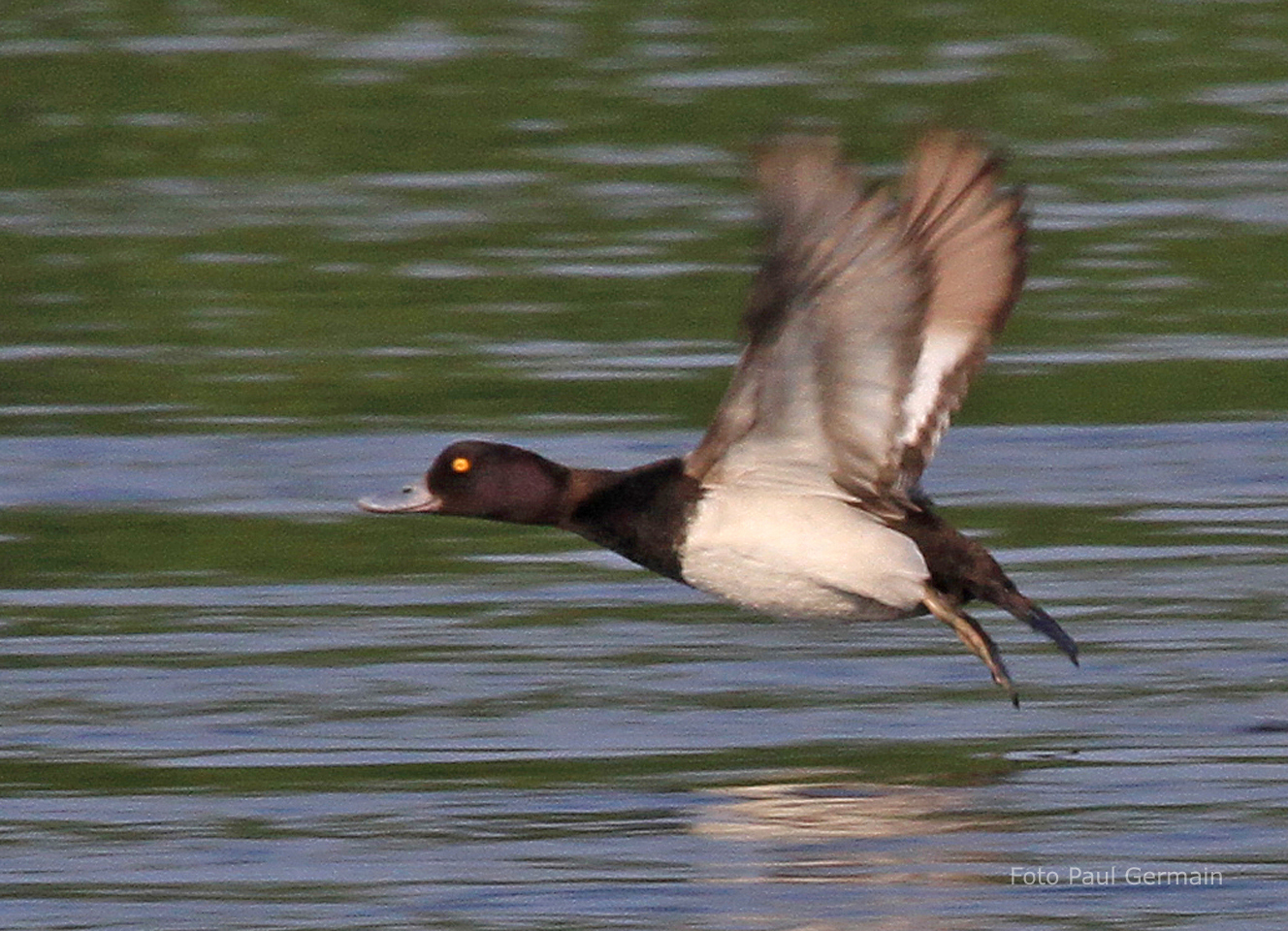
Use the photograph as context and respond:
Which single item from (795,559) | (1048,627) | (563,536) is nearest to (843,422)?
(795,559)

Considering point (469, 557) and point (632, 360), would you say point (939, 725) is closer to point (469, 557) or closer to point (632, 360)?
point (469, 557)

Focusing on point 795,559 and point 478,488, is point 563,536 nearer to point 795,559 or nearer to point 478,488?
point 478,488

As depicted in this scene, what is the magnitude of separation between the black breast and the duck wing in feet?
0.22

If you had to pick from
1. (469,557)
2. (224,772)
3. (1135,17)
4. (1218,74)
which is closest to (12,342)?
(469,557)

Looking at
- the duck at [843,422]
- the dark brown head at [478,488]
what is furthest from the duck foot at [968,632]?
the dark brown head at [478,488]

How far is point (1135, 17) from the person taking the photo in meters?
22.5

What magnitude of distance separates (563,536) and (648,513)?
99.3 inches

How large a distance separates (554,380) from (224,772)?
4762mm

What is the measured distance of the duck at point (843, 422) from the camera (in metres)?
7.77

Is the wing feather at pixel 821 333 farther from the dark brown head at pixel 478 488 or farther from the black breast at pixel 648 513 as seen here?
the dark brown head at pixel 478 488

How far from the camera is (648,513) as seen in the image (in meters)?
8.41

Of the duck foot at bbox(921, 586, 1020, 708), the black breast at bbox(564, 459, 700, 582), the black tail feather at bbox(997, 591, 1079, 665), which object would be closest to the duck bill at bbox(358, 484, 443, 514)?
the black breast at bbox(564, 459, 700, 582)

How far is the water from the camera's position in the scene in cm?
757

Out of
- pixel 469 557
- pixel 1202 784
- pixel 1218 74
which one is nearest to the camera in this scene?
pixel 1202 784
